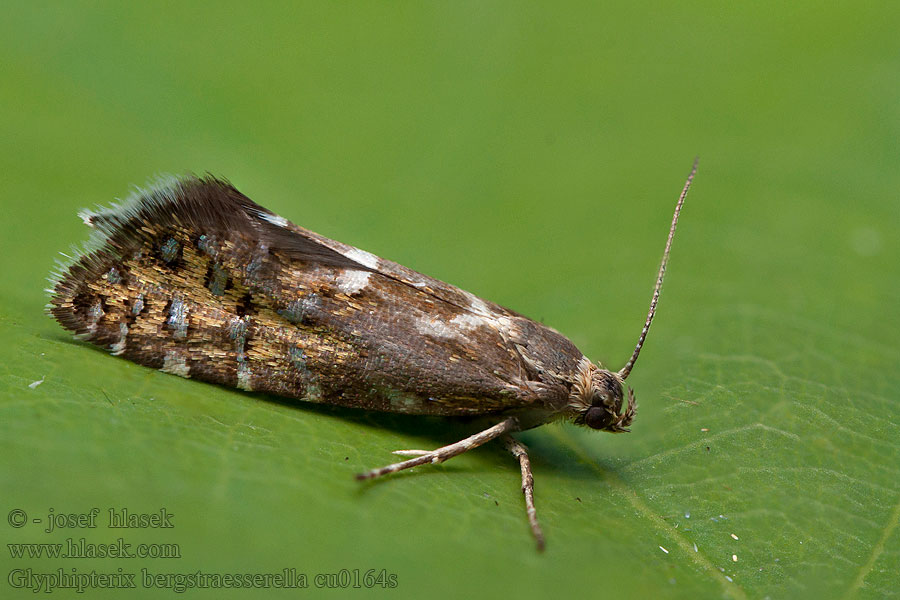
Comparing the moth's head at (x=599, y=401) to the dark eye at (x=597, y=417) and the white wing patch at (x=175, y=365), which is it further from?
the white wing patch at (x=175, y=365)

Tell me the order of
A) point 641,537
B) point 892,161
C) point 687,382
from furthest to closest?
point 892,161 → point 687,382 → point 641,537

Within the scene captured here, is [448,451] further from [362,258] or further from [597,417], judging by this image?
[362,258]

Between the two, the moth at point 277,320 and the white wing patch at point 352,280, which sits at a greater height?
the white wing patch at point 352,280

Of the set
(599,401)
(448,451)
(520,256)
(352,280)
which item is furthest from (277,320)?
(520,256)

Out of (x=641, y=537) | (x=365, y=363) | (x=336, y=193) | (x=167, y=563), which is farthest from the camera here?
(x=336, y=193)

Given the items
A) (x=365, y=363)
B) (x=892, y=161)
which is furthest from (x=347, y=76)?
(x=892, y=161)

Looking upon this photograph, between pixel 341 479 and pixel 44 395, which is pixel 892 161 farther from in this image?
pixel 44 395

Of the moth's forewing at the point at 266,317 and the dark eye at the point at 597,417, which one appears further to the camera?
the dark eye at the point at 597,417

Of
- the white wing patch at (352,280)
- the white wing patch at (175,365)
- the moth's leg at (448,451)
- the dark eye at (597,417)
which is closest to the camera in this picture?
the moth's leg at (448,451)

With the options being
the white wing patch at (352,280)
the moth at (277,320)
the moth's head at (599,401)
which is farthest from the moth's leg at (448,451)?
the white wing patch at (352,280)

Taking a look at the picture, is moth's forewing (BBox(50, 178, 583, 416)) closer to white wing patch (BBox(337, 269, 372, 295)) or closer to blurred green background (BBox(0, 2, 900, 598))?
white wing patch (BBox(337, 269, 372, 295))
